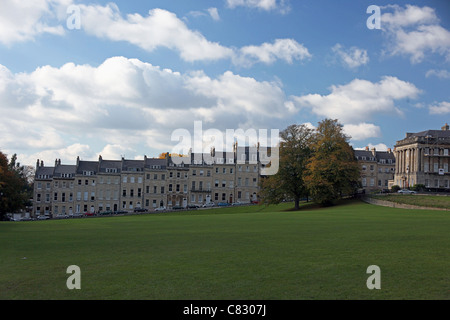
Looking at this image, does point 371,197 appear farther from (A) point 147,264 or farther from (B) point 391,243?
(A) point 147,264

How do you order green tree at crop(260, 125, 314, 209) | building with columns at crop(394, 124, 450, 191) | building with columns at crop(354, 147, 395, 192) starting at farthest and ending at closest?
building with columns at crop(354, 147, 395, 192)
building with columns at crop(394, 124, 450, 191)
green tree at crop(260, 125, 314, 209)

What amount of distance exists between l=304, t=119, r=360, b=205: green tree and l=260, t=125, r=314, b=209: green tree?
277 cm

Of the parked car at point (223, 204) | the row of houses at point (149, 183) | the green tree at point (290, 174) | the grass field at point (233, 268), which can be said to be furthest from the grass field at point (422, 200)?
the row of houses at point (149, 183)

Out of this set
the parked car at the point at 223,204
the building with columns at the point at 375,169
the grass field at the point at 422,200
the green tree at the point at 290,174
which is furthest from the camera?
the building with columns at the point at 375,169

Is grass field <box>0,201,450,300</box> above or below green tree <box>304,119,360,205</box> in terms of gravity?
below

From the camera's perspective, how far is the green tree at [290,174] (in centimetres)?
7231

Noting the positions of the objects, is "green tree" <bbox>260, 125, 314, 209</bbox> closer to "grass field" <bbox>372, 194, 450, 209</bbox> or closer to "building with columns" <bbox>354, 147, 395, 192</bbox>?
"grass field" <bbox>372, 194, 450, 209</bbox>

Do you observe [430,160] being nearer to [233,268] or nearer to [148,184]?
[148,184]

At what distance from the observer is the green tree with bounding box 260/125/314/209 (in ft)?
237

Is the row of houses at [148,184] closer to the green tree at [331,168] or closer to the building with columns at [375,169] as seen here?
the building with columns at [375,169]

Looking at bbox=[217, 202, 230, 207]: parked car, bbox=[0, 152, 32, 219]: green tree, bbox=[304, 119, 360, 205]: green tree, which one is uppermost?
bbox=[304, 119, 360, 205]: green tree

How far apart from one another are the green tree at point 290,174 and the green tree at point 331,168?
2.77 metres

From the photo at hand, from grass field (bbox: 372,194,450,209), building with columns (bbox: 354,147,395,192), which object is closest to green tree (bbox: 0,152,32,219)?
grass field (bbox: 372,194,450,209)

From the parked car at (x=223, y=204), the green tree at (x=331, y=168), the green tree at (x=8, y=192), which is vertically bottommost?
the parked car at (x=223, y=204)
